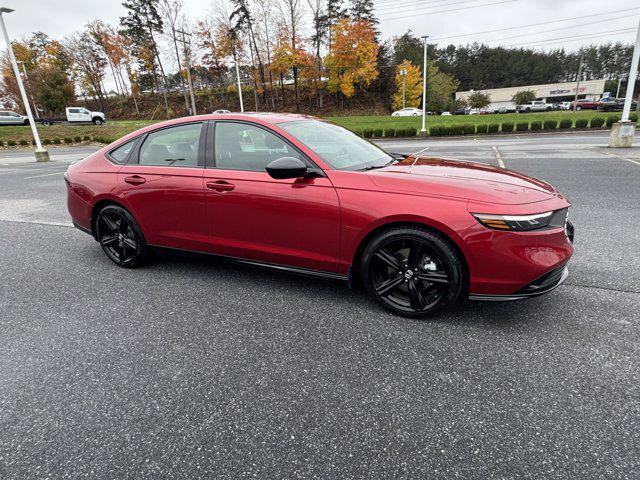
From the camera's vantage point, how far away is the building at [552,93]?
84.2 meters

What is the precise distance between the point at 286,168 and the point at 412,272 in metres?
1.21

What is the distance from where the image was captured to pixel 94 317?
3176 mm

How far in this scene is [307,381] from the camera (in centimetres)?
230

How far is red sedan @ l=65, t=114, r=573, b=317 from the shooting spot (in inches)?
101

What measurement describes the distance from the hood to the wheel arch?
8.3 inches

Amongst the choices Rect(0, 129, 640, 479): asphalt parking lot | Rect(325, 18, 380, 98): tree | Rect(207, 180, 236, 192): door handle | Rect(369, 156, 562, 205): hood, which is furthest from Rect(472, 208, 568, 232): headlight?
Rect(325, 18, 380, 98): tree

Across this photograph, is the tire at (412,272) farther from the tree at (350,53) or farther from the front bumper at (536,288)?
the tree at (350,53)

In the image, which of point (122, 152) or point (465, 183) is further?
point (122, 152)

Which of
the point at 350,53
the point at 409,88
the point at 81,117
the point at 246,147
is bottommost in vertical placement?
the point at 246,147

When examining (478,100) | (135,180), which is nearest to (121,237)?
(135,180)

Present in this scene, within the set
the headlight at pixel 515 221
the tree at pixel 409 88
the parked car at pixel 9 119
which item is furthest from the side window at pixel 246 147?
the tree at pixel 409 88

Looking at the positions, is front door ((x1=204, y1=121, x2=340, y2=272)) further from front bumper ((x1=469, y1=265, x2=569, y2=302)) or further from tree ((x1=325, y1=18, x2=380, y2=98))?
tree ((x1=325, y1=18, x2=380, y2=98))

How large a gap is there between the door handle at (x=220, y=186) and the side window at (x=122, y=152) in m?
1.27

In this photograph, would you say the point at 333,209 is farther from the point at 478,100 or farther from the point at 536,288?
the point at 478,100
